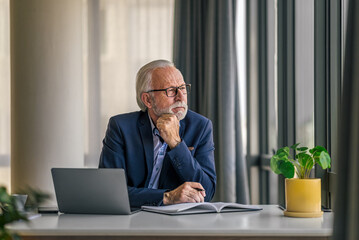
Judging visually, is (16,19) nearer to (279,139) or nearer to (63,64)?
(63,64)

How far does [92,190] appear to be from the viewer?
7.04 ft

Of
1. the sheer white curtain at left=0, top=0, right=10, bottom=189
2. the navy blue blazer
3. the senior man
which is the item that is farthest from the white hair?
the sheer white curtain at left=0, top=0, right=10, bottom=189

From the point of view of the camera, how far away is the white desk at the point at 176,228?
1.83 metres

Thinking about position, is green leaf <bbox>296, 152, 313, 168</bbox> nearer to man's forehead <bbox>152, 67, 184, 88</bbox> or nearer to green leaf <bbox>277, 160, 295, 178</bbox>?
green leaf <bbox>277, 160, 295, 178</bbox>

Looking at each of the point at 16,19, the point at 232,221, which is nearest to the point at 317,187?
the point at 232,221

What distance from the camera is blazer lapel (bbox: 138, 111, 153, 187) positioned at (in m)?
2.71

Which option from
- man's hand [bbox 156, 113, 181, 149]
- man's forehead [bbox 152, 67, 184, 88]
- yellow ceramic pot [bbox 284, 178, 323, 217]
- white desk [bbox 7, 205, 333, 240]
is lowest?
white desk [bbox 7, 205, 333, 240]

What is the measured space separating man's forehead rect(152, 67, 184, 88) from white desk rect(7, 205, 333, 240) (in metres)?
0.95

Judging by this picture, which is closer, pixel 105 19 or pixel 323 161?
pixel 323 161

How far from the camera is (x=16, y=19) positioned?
3.77m

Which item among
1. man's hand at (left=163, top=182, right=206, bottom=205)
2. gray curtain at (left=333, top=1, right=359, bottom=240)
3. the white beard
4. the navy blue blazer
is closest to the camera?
gray curtain at (left=333, top=1, right=359, bottom=240)

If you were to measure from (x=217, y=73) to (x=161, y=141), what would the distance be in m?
2.07

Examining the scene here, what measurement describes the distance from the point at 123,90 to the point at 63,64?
1.54 m

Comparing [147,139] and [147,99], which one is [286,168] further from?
[147,99]
